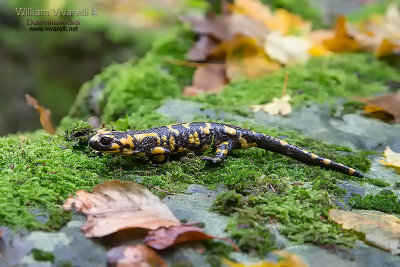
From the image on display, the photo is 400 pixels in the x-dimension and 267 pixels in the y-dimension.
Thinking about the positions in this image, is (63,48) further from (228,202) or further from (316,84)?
(228,202)

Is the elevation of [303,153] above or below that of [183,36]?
below

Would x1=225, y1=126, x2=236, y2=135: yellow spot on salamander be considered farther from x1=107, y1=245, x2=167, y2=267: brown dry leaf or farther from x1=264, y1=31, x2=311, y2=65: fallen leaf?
x1=264, y1=31, x2=311, y2=65: fallen leaf

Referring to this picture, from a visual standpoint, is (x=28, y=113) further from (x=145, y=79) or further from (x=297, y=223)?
(x=297, y=223)

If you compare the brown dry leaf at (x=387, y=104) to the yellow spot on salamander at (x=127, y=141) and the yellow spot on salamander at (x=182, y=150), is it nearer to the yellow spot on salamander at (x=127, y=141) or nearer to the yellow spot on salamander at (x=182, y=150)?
the yellow spot on salamander at (x=182, y=150)

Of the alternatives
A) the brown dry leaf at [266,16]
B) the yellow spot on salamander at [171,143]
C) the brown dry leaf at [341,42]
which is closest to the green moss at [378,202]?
the yellow spot on salamander at [171,143]

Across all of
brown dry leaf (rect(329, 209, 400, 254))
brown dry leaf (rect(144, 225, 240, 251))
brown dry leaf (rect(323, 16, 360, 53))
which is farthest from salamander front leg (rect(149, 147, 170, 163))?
brown dry leaf (rect(323, 16, 360, 53))

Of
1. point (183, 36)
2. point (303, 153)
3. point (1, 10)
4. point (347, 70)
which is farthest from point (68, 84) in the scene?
point (303, 153)

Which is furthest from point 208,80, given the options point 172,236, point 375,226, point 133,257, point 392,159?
point 133,257
